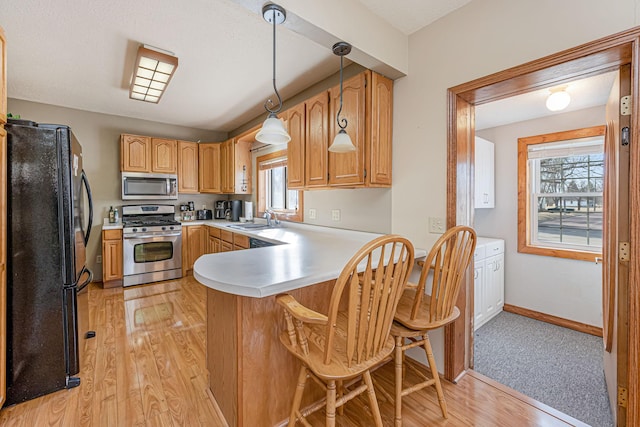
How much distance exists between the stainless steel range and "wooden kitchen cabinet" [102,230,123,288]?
0.42ft

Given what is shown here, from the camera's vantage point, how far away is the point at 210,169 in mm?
4902

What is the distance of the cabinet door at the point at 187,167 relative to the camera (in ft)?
15.1

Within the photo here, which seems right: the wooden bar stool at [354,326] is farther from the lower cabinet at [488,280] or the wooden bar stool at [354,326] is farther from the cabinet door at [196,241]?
the cabinet door at [196,241]

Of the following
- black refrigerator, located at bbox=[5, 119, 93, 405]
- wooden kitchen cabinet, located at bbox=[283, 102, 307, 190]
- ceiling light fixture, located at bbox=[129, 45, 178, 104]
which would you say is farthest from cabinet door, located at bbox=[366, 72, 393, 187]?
black refrigerator, located at bbox=[5, 119, 93, 405]

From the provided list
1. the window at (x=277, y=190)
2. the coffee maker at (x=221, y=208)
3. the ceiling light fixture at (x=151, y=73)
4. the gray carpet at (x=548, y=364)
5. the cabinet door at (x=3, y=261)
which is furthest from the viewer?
the coffee maker at (x=221, y=208)

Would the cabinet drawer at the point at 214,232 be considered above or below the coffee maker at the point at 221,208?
below

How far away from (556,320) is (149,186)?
561 cm

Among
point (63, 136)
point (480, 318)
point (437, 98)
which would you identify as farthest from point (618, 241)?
point (63, 136)

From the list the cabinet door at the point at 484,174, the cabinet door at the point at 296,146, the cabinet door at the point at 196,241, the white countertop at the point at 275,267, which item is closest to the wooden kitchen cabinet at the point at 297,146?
the cabinet door at the point at 296,146

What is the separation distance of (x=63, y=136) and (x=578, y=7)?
2966 mm

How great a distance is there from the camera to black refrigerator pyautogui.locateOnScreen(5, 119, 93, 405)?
1633mm

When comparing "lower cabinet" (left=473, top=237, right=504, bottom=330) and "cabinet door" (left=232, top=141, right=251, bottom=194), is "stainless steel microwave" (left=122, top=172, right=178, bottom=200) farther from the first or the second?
"lower cabinet" (left=473, top=237, right=504, bottom=330)

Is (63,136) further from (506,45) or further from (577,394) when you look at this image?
(577,394)

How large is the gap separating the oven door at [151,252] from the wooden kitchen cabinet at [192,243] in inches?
4.8
